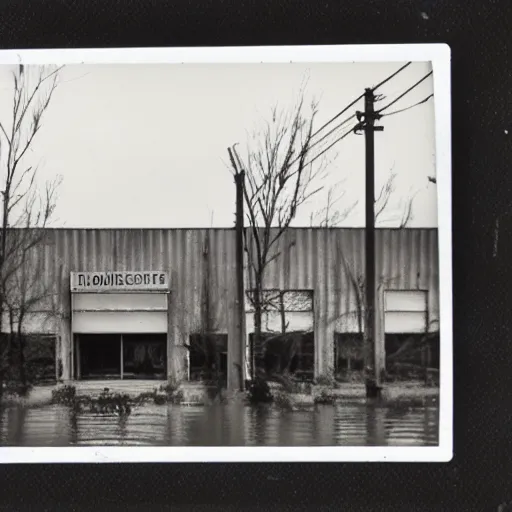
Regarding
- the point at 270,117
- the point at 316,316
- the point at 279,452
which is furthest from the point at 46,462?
the point at 270,117

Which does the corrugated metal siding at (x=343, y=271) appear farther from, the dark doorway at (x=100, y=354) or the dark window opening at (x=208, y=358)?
the dark doorway at (x=100, y=354)

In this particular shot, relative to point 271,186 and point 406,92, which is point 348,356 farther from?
point 406,92

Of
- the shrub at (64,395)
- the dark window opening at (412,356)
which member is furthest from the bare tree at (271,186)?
the shrub at (64,395)

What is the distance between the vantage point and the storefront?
1158 millimetres

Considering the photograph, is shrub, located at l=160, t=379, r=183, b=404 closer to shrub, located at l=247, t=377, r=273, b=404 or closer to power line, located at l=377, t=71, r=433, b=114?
shrub, located at l=247, t=377, r=273, b=404

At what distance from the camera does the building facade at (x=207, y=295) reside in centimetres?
116

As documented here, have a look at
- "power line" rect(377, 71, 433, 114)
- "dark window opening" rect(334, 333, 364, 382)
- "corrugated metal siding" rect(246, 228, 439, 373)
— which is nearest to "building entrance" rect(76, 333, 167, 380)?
"corrugated metal siding" rect(246, 228, 439, 373)

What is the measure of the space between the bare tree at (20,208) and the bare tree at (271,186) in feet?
1.17

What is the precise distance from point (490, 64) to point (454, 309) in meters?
0.45

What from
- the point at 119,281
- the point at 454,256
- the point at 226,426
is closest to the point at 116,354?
the point at 119,281

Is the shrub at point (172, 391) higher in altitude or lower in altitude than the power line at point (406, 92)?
lower

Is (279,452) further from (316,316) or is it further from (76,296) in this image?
(76,296)

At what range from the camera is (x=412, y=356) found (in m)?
1.17

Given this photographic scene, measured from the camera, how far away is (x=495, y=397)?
3.86ft
